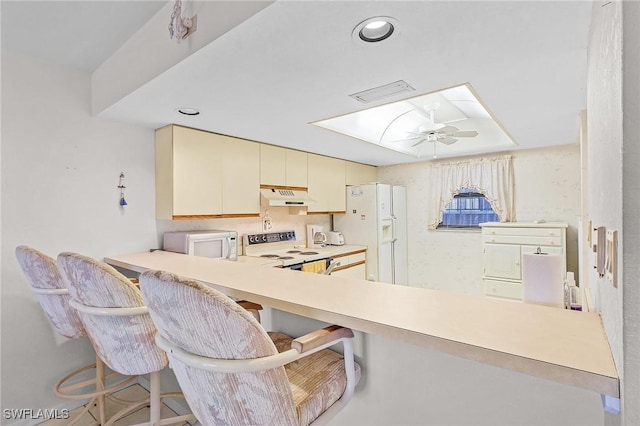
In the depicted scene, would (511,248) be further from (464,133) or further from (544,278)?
(544,278)

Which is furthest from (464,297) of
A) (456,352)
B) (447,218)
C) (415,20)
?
(447,218)

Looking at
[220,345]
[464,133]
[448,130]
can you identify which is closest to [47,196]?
[220,345]

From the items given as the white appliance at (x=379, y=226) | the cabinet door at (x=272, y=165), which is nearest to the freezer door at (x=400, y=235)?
the white appliance at (x=379, y=226)

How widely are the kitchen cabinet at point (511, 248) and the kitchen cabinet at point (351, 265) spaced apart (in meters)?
1.49

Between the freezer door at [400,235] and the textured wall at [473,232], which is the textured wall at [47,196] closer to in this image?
the freezer door at [400,235]

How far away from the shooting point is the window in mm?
4344

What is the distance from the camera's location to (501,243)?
3.68m

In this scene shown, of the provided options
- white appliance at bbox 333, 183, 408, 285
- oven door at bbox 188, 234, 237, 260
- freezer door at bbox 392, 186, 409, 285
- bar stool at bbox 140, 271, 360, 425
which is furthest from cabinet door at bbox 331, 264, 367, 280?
bar stool at bbox 140, 271, 360, 425

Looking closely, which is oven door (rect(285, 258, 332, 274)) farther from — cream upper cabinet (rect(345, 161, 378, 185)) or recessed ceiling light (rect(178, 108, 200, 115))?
recessed ceiling light (rect(178, 108, 200, 115))

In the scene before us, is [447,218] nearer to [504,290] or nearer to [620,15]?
[504,290]

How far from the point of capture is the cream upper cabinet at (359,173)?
4578mm

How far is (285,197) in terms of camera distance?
3471 millimetres

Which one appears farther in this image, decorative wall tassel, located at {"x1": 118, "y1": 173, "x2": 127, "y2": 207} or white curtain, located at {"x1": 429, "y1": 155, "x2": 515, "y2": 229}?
white curtain, located at {"x1": 429, "y1": 155, "x2": 515, "y2": 229}

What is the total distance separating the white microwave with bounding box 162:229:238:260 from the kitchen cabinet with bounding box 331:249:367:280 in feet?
4.32
